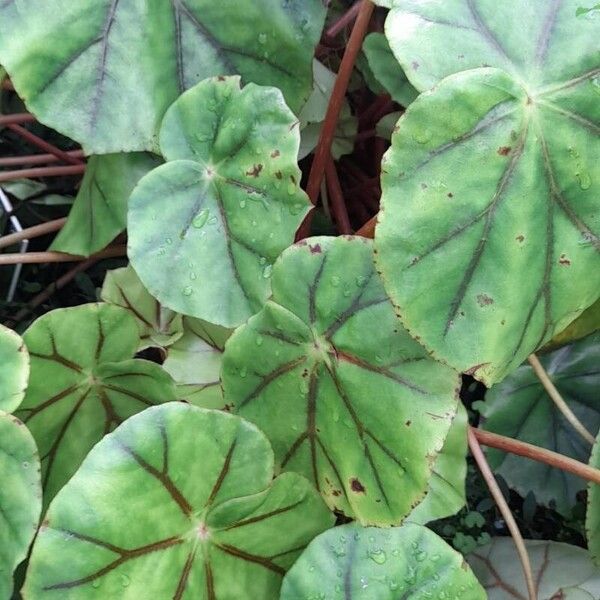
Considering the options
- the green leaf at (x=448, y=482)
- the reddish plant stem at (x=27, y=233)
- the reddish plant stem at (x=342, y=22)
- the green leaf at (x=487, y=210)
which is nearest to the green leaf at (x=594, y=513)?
the green leaf at (x=448, y=482)

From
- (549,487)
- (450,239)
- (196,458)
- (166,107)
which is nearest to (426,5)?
(450,239)

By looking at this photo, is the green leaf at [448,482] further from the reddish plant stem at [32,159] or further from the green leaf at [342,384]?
the reddish plant stem at [32,159]

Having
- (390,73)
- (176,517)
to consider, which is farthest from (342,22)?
(176,517)

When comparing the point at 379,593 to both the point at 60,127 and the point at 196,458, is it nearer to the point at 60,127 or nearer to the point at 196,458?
the point at 196,458

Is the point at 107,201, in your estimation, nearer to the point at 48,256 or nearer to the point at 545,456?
the point at 48,256

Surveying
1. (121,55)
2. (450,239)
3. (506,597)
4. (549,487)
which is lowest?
(506,597)
